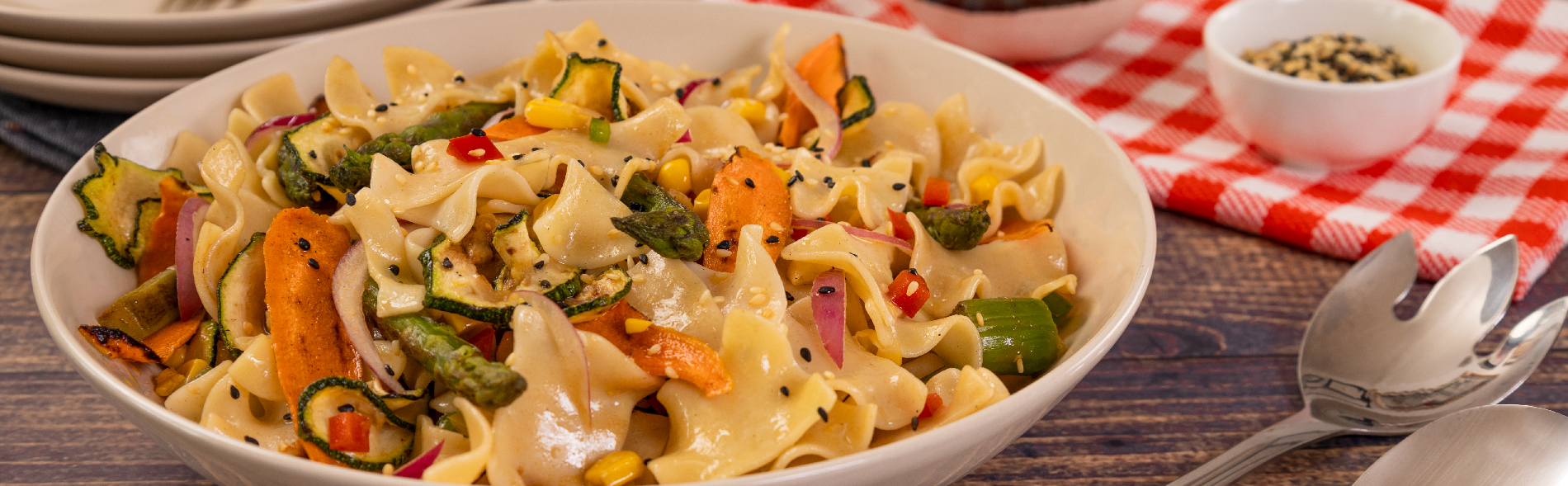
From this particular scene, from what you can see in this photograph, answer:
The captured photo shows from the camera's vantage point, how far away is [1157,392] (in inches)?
→ 124

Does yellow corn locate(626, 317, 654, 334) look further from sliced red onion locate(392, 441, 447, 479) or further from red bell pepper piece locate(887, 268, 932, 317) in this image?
red bell pepper piece locate(887, 268, 932, 317)

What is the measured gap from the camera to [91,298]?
2.70 m

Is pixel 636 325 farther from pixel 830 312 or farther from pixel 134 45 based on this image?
pixel 134 45

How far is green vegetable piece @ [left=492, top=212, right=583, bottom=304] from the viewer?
2.56 m

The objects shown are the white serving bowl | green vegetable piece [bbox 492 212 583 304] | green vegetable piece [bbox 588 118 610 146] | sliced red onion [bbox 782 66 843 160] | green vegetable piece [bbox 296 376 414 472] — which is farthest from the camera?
sliced red onion [bbox 782 66 843 160]

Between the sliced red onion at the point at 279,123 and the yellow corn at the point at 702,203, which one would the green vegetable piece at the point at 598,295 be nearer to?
the yellow corn at the point at 702,203

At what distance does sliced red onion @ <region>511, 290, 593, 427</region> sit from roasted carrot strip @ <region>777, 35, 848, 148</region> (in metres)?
1.42

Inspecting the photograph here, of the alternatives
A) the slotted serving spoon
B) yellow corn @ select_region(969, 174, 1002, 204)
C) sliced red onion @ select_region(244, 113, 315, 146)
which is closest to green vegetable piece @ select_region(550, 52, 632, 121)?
sliced red onion @ select_region(244, 113, 315, 146)

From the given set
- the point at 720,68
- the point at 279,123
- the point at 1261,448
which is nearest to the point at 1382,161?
the point at 1261,448

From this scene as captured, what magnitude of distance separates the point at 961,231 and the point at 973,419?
1.00m

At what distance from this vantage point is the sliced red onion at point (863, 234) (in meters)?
2.88

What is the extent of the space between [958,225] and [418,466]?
1617 mm

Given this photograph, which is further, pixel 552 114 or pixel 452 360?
pixel 552 114

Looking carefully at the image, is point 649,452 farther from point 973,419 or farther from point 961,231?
point 961,231
